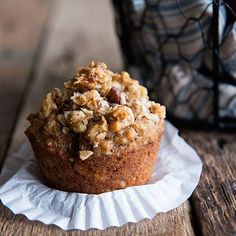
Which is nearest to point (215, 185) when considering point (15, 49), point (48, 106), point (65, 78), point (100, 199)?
point (100, 199)

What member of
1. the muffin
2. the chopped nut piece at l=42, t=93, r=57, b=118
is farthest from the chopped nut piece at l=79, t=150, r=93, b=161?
the chopped nut piece at l=42, t=93, r=57, b=118

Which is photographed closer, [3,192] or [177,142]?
[3,192]

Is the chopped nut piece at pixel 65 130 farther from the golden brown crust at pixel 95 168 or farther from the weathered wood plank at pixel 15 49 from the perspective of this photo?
the weathered wood plank at pixel 15 49

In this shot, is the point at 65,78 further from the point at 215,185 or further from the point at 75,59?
the point at 215,185

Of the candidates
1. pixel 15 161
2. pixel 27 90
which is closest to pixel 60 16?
pixel 27 90

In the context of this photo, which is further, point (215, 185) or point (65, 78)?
point (65, 78)

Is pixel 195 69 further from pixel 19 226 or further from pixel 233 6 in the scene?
pixel 19 226

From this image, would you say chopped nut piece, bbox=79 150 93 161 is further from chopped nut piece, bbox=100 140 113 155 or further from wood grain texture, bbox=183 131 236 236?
wood grain texture, bbox=183 131 236 236
